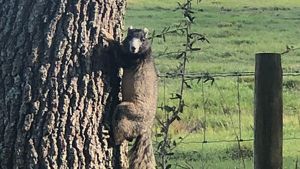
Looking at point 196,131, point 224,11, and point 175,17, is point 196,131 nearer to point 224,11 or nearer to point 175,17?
point 175,17

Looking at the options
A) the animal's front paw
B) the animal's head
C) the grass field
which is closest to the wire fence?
the grass field

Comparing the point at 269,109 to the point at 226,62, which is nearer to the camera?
the point at 269,109

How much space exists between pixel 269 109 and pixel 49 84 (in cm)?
126

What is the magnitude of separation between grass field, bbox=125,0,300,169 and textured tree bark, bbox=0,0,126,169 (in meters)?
4.35

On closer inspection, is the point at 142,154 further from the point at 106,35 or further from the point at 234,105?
the point at 234,105

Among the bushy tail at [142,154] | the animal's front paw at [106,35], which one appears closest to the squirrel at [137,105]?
the bushy tail at [142,154]

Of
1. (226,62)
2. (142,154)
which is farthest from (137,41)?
(226,62)

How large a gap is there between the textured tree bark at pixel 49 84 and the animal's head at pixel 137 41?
4.96 feet

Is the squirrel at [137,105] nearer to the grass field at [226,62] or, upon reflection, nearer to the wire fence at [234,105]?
the grass field at [226,62]

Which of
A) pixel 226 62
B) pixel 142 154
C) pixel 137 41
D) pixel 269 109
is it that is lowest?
pixel 142 154

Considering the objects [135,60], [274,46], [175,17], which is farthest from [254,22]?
[135,60]

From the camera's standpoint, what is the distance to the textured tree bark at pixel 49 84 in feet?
13.6

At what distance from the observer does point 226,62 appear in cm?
2125

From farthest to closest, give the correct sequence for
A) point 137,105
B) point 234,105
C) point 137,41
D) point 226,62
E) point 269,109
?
point 226,62, point 234,105, point 137,41, point 137,105, point 269,109
